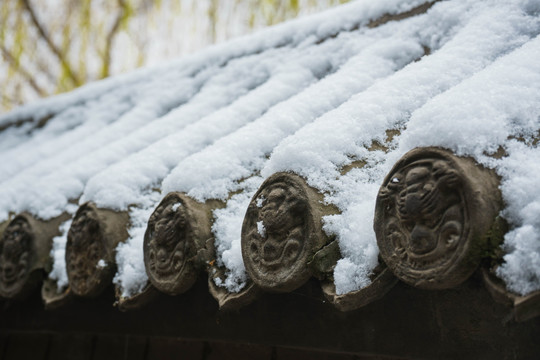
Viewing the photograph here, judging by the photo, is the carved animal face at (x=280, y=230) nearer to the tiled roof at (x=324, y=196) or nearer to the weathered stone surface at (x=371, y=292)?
the tiled roof at (x=324, y=196)

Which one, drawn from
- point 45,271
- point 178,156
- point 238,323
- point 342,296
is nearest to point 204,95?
→ point 178,156

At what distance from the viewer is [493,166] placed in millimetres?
860

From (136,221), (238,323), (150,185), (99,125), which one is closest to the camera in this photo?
(238,323)

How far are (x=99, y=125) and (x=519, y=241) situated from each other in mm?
2326

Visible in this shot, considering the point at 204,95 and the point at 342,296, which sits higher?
the point at 342,296

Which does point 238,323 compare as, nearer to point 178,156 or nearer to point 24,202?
point 178,156

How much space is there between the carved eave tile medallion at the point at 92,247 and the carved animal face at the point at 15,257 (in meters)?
0.26

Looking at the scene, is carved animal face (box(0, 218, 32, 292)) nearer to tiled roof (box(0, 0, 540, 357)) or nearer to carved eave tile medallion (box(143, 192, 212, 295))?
tiled roof (box(0, 0, 540, 357))

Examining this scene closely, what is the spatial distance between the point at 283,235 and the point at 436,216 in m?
0.33

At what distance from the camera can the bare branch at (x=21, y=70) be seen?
7402 mm

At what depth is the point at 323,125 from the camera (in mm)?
1279

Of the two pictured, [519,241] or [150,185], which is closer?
[519,241]

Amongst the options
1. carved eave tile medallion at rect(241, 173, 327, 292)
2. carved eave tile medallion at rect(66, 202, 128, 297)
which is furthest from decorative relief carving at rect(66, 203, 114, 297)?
carved eave tile medallion at rect(241, 173, 327, 292)

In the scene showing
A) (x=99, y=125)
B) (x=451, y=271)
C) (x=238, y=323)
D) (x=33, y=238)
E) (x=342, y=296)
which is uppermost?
(x=451, y=271)
